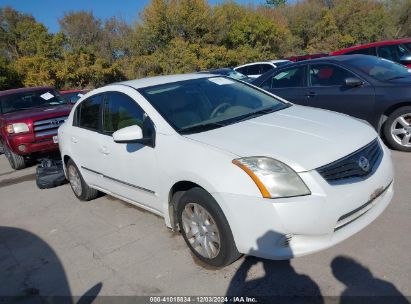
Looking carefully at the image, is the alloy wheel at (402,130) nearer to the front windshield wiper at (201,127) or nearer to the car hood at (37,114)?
the front windshield wiper at (201,127)

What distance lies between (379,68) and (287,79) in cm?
151

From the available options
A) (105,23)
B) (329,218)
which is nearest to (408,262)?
(329,218)

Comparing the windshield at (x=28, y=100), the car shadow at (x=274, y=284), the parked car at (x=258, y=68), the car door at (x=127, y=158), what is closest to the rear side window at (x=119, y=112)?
the car door at (x=127, y=158)

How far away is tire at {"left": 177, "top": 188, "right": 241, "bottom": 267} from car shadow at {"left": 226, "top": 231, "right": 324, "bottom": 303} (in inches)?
7.6

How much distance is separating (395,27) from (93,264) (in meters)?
47.3

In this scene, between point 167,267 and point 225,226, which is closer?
point 225,226

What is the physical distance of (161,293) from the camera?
306cm

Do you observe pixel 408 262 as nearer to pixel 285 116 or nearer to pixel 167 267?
pixel 285 116

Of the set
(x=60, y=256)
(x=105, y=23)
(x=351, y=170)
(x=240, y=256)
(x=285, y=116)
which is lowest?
(x=60, y=256)

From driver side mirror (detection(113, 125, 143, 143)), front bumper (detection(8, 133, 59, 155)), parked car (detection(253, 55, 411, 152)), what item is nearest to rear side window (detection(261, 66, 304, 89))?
parked car (detection(253, 55, 411, 152))

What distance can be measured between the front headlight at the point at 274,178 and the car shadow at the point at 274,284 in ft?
1.00

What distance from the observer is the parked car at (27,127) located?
7527 mm

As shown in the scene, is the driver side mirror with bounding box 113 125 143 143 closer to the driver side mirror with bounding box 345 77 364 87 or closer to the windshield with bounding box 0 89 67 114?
the driver side mirror with bounding box 345 77 364 87

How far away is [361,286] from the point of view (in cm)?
276
